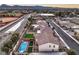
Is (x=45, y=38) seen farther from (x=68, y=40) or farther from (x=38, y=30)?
(x=68, y=40)

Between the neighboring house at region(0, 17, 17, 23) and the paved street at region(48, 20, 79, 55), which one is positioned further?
the neighboring house at region(0, 17, 17, 23)

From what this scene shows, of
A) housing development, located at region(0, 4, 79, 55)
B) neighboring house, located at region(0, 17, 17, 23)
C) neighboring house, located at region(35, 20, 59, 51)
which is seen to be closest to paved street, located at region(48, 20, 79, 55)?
housing development, located at region(0, 4, 79, 55)

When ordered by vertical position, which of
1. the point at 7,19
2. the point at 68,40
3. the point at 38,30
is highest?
the point at 7,19

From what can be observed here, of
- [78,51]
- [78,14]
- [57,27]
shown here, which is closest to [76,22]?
[78,14]

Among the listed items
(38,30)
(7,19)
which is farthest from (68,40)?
(7,19)

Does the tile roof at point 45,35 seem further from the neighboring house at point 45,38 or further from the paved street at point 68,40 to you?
the paved street at point 68,40

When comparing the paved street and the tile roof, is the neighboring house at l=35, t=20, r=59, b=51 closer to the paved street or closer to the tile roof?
the tile roof
